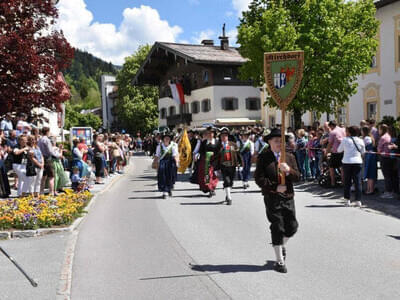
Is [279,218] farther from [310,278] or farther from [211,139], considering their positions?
[211,139]

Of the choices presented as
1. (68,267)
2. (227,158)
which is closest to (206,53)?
(227,158)

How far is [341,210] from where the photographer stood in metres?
10.6

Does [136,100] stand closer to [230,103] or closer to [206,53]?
[206,53]

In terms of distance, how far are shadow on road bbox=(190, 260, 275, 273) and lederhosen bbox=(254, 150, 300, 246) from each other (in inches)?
13.8

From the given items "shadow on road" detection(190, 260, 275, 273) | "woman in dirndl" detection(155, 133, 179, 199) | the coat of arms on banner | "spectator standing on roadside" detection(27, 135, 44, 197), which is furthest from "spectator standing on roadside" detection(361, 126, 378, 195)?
"spectator standing on roadside" detection(27, 135, 44, 197)

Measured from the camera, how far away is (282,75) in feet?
22.2

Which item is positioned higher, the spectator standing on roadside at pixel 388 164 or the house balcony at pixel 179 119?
the house balcony at pixel 179 119

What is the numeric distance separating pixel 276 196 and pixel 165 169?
287 inches

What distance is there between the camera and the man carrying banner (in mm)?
6199

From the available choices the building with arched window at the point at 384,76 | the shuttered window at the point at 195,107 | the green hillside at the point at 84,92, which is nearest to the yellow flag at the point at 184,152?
the building with arched window at the point at 384,76

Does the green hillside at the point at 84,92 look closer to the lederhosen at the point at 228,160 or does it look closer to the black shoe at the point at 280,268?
the lederhosen at the point at 228,160

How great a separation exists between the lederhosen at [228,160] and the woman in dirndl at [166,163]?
59.0 inches

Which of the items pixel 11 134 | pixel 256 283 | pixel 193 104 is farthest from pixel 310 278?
pixel 193 104

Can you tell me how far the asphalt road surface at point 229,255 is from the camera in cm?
544
